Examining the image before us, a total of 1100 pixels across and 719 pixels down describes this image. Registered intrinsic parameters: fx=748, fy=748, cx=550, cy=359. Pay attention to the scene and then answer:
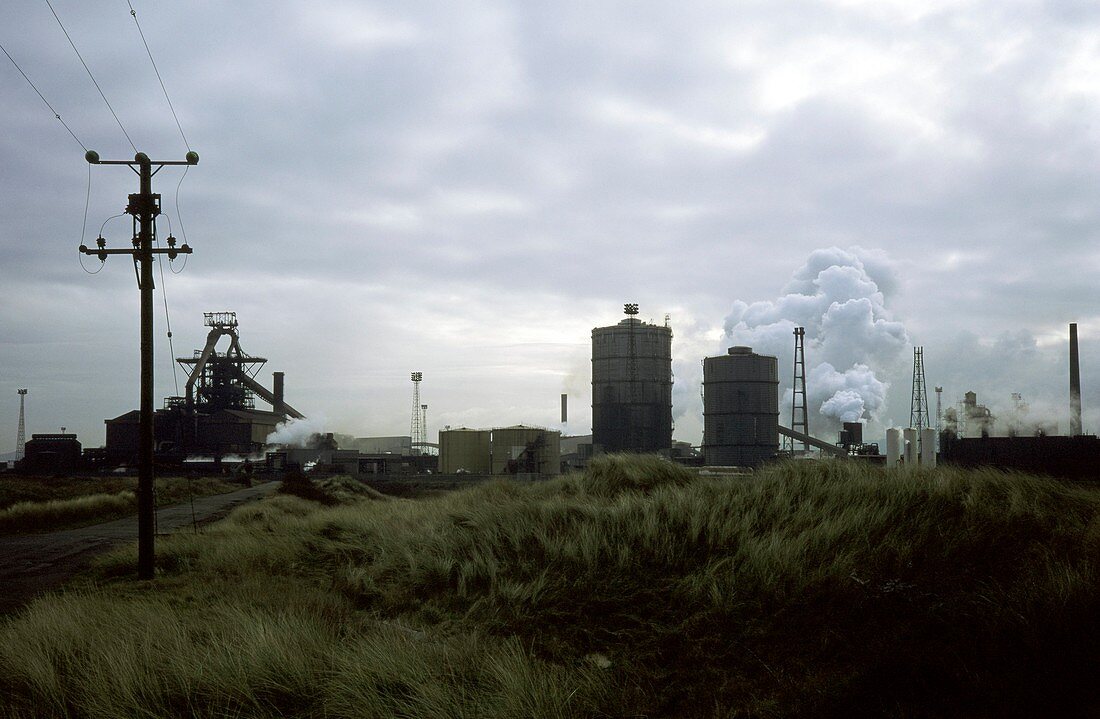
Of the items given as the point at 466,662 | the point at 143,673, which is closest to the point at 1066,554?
the point at 466,662

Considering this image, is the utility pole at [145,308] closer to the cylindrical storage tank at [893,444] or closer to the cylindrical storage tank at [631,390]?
the cylindrical storage tank at [893,444]

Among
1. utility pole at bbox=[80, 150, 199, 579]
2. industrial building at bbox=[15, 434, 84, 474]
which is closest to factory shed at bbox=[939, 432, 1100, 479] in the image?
utility pole at bbox=[80, 150, 199, 579]

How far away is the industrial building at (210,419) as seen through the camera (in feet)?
233

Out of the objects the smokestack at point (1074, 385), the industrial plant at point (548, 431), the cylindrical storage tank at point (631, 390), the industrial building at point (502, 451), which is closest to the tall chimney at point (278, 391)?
the industrial plant at point (548, 431)

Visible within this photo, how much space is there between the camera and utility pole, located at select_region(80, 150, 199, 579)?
45.1ft

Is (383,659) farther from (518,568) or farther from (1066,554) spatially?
(1066,554)

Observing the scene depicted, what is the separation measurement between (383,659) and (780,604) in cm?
451

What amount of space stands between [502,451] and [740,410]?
21626mm

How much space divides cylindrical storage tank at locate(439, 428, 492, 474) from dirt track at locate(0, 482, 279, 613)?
138ft

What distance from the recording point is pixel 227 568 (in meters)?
13.7

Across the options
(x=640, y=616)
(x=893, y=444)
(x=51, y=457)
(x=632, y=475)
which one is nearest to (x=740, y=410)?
(x=893, y=444)

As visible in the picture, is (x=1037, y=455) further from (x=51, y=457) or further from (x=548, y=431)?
(x=51, y=457)

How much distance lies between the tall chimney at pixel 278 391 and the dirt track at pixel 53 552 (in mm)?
62085

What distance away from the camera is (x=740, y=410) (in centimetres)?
5866
